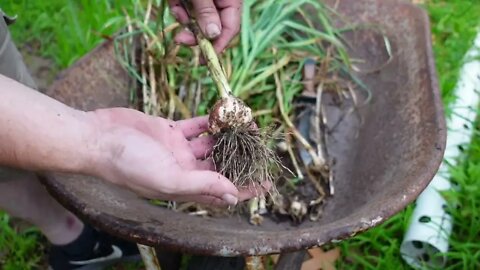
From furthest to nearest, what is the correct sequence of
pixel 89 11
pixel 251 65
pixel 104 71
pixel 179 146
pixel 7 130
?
pixel 89 11
pixel 251 65
pixel 104 71
pixel 179 146
pixel 7 130

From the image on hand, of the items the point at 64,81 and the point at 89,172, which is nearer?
the point at 89,172

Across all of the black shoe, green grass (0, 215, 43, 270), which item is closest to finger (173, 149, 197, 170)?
the black shoe

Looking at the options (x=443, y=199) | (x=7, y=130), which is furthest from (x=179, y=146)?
(x=443, y=199)

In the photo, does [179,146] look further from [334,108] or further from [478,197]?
[478,197]

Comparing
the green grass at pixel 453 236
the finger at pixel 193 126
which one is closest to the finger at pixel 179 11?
the finger at pixel 193 126

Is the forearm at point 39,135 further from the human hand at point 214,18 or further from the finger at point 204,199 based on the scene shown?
the human hand at point 214,18

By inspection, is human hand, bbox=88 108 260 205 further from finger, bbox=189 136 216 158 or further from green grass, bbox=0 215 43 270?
green grass, bbox=0 215 43 270
